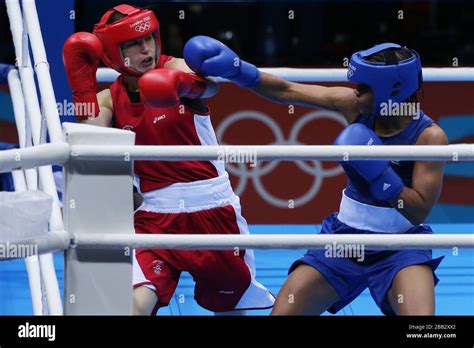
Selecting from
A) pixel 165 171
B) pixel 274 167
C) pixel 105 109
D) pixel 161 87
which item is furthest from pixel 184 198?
pixel 274 167

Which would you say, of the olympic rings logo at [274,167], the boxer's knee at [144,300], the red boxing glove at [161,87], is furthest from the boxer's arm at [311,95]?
the olympic rings logo at [274,167]

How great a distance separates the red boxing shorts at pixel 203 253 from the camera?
124 inches

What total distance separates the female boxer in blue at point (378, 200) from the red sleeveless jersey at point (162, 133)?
0.72ft

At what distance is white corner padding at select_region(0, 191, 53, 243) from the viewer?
7.57 ft

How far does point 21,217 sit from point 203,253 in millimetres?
972

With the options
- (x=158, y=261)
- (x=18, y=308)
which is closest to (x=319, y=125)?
(x=18, y=308)

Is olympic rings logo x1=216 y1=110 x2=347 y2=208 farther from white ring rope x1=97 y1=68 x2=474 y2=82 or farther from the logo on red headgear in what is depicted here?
the logo on red headgear
